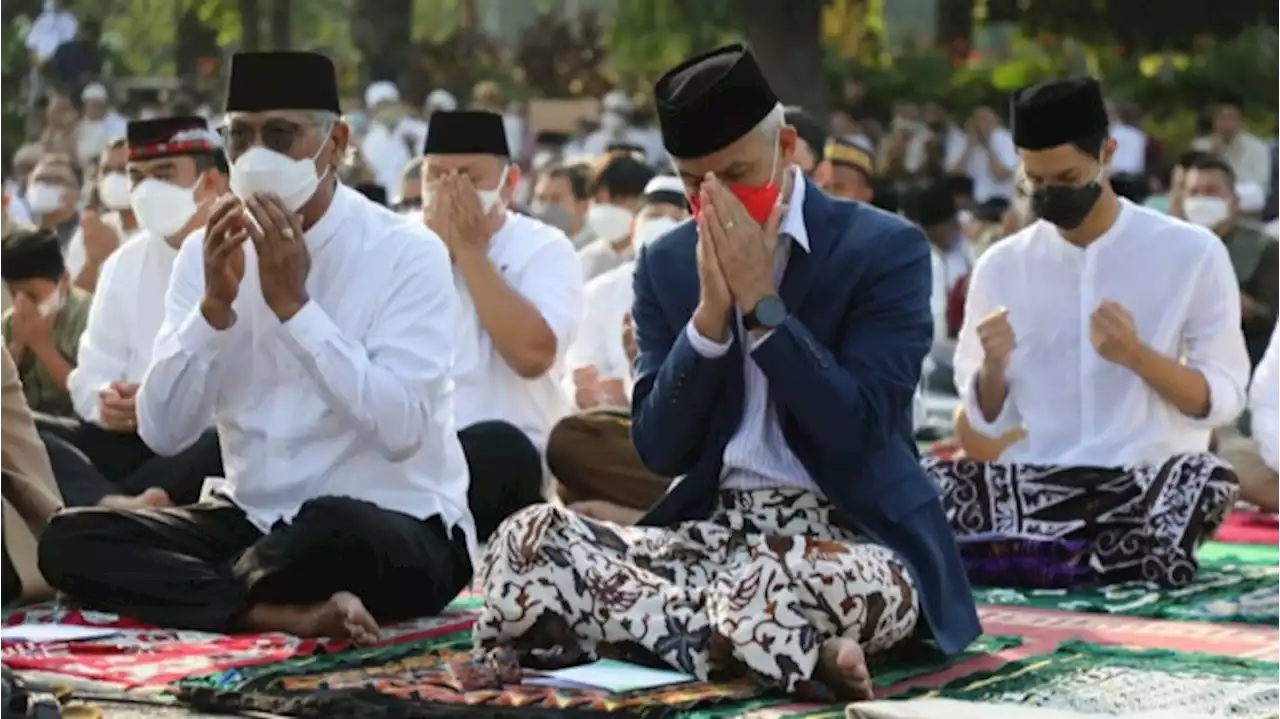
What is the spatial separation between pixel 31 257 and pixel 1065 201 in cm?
387

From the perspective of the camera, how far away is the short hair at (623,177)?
1133cm

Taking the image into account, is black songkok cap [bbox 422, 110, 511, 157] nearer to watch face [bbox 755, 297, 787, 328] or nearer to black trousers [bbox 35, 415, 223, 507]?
black trousers [bbox 35, 415, 223, 507]

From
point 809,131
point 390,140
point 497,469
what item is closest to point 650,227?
point 809,131

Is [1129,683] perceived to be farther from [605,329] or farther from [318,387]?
[605,329]

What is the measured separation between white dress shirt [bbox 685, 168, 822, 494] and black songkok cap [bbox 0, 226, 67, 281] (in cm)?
426

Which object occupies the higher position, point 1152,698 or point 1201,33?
point 1201,33

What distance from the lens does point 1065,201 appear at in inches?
301

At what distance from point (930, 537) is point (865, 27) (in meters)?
25.5

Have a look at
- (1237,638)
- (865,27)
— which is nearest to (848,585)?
(1237,638)

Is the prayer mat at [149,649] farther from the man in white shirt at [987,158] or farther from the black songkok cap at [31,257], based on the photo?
the man in white shirt at [987,158]

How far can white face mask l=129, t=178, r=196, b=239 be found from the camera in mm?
8703

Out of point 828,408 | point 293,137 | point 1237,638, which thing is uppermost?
point 293,137

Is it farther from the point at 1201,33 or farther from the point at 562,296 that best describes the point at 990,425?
the point at 1201,33

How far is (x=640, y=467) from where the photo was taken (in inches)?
334
